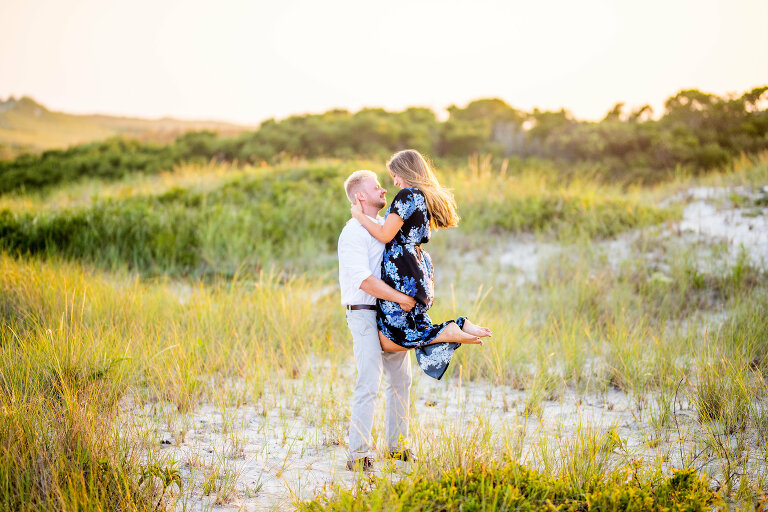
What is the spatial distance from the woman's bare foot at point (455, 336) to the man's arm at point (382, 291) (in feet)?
0.97

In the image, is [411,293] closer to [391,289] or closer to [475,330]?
[391,289]

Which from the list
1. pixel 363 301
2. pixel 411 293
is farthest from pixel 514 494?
pixel 363 301

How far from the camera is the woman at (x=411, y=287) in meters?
3.46

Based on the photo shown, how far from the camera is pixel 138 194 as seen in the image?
13172 millimetres

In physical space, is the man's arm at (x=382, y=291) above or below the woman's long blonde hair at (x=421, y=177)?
below

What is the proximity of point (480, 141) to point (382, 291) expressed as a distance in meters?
19.1

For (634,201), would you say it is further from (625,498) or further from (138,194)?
(138,194)

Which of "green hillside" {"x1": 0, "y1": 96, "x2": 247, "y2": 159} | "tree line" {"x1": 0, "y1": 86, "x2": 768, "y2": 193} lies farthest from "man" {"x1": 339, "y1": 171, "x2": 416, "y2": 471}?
"green hillside" {"x1": 0, "y1": 96, "x2": 247, "y2": 159}

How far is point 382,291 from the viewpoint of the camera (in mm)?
3412

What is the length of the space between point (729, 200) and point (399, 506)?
1036cm

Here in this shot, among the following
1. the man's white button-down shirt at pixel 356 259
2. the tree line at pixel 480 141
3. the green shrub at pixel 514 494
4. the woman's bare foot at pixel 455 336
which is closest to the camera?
the green shrub at pixel 514 494

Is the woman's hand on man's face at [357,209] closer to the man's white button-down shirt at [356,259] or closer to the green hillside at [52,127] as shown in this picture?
the man's white button-down shirt at [356,259]

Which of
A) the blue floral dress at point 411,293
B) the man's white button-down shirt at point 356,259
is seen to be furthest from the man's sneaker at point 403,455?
the man's white button-down shirt at point 356,259

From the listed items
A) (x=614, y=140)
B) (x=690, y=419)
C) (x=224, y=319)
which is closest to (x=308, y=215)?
(x=224, y=319)
